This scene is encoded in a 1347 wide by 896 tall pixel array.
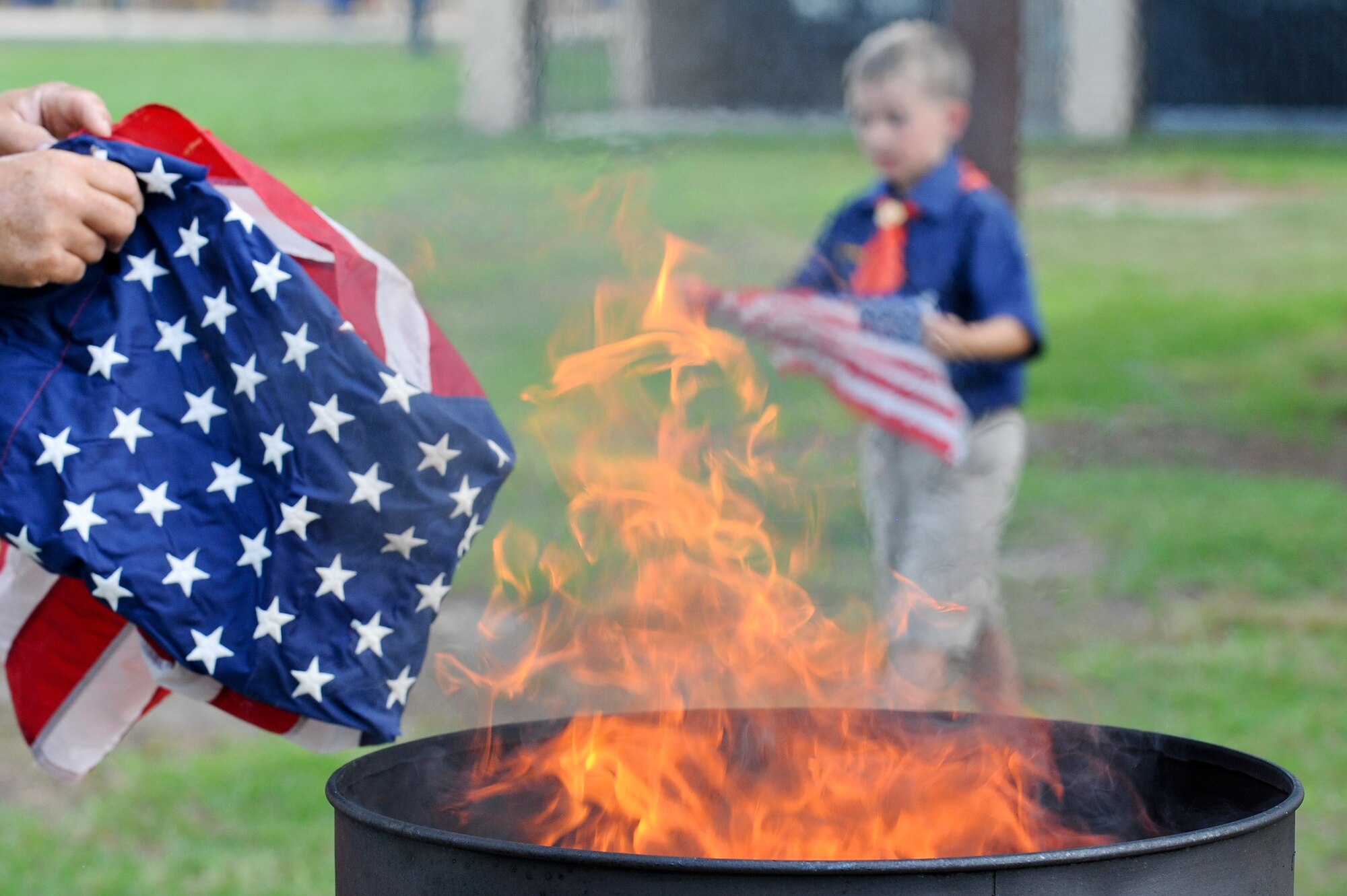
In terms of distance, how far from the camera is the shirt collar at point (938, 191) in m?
4.01

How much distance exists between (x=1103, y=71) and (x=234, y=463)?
34.7ft

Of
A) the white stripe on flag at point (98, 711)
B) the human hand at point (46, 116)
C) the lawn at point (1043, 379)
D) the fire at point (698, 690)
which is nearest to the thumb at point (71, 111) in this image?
the human hand at point (46, 116)

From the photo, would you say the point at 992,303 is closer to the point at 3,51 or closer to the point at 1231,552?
the point at 1231,552

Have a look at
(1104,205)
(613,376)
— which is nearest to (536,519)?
(613,376)

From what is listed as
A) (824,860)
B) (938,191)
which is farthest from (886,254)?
(824,860)

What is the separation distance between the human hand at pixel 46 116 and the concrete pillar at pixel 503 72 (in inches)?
86.4

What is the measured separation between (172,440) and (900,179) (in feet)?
8.35

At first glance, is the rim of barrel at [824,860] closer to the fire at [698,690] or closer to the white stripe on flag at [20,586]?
the fire at [698,690]

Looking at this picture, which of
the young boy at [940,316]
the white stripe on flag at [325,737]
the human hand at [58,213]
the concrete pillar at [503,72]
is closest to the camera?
the human hand at [58,213]

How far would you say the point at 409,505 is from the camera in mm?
2020

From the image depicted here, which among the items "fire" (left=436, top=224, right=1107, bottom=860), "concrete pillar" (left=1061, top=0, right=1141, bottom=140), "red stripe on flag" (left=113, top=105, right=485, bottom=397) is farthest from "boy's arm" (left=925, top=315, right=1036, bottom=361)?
"concrete pillar" (left=1061, top=0, right=1141, bottom=140)

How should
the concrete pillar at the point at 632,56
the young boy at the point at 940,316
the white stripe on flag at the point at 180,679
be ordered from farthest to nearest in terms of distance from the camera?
the concrete pillar at the point at 632,56
the young boy at the point at 940,316
the white stripe on flag at the point at 180,679

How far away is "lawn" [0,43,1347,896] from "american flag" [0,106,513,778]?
1036 mm

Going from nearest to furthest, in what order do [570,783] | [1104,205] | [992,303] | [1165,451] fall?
[570,783] < [992,303] < [1165,451] < [1104,205]
